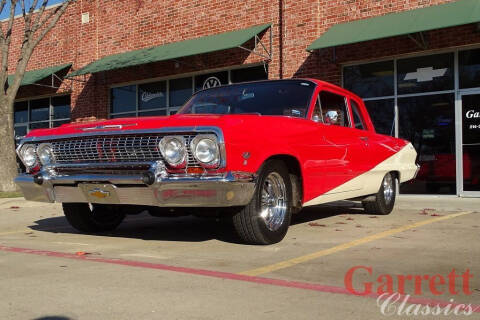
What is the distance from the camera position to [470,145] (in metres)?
11.3

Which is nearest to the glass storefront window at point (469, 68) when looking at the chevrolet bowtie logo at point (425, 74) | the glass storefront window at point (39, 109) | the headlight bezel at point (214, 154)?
the chevrolet bowtie logo at point (425, 74)

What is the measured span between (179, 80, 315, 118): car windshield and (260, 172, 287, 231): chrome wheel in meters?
0.92

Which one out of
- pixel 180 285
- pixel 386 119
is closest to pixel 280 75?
pixel 386 119

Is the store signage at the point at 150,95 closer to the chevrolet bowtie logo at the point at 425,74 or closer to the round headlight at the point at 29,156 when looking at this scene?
the chevrolet bowtie logo at the point at 425,74

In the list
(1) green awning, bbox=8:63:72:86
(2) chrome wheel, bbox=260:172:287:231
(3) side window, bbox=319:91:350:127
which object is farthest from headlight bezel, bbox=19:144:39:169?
(1) green awning, bbox=8:63:72:86

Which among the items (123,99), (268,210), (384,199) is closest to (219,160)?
(268,210)

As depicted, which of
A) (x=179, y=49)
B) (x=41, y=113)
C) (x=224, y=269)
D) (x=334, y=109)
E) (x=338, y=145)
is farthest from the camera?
(x=41, y=113)

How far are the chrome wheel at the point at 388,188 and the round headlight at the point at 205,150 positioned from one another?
159 inches

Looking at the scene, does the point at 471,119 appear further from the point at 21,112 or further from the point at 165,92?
the point at 21,112

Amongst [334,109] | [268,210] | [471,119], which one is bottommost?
[268,210]

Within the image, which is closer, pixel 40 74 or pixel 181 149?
pixel 181 149

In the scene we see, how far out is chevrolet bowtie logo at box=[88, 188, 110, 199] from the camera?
493 cm

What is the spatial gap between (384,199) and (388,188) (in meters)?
0.20

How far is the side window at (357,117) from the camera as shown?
23.2 ft
